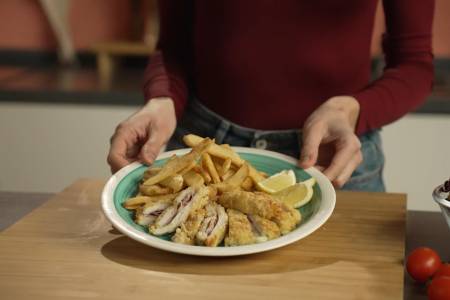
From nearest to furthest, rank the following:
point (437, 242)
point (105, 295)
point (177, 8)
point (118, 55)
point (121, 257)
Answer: point (105, 295) → point (121, 257) → point (437, 242) → point (177, 8) → point (118, 55)

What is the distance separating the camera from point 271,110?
131 cm

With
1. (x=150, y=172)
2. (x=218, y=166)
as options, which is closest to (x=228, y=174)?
(x=218, y=166)

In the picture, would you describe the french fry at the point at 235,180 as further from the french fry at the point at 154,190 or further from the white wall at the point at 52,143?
the white wall at the point at 52,143

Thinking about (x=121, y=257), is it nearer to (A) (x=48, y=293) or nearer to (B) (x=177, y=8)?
(A) (x=48, y=293)

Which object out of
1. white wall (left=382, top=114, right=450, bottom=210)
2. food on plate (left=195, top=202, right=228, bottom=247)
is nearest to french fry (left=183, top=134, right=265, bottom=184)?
food on plate (left=195, top=202, right=228, bottom=247)

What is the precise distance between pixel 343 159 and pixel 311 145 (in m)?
0.05

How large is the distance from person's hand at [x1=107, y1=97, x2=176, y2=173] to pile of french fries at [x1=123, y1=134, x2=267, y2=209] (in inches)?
3.0

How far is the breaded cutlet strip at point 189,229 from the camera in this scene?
86 cm

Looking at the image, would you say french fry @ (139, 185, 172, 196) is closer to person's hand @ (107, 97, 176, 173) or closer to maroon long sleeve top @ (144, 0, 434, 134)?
person's hand @ (107, 97, 176, 173)

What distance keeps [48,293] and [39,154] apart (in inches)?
65.2

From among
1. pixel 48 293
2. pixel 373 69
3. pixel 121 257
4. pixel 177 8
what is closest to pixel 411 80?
pixel 177 8

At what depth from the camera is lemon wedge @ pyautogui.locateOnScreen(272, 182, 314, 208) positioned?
3.16 feet

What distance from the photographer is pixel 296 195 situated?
0.97 meters

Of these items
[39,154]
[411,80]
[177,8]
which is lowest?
[39,154]
